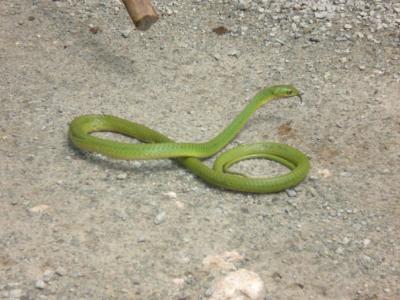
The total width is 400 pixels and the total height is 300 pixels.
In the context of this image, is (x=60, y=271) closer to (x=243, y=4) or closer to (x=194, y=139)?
(x=194, y=139)

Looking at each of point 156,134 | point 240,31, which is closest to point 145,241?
point 156,134

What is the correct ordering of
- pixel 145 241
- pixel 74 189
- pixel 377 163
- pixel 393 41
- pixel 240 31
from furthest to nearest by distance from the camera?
pixel 240 31 < pixel 393 41 < pixel 377 163 < pixel 74 189 < pixel 145 241

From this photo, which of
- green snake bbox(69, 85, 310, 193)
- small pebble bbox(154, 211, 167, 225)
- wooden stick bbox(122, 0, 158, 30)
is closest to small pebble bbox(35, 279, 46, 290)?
small pebble bbox(154, 211, 167, 225)

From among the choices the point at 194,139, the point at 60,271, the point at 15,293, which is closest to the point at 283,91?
the point at 194,139

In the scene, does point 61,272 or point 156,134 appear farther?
point 156,134

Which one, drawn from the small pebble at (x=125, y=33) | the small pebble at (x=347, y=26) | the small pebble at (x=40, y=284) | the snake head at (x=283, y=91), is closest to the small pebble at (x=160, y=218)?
the small pebble at (x=40, y=284)

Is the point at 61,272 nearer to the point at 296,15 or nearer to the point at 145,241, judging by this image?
the point at 145,241

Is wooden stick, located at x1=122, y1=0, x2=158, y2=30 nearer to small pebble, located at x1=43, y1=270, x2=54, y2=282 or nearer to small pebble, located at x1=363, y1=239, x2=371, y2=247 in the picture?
small pebble, located at x1=43, y1=270, x2=54, y2=282
